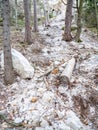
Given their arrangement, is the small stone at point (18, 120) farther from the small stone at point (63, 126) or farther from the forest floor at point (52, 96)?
the small stone at point (63, 126)

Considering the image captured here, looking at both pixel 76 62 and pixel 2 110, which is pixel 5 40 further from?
pixel 76 62

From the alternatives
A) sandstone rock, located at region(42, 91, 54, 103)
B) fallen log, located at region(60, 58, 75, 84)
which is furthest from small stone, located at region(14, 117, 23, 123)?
fallen log, located at region(60, 58, 75, 84)

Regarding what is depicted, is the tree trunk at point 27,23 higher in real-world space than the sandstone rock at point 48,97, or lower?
higher

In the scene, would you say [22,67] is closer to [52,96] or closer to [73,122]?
[52,96]

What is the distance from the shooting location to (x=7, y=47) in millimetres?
7336

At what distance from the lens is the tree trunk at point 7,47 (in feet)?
22.8

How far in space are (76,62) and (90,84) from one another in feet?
5.46

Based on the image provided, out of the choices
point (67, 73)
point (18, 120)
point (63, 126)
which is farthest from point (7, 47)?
point (63, 126)

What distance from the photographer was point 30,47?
35.8 feet

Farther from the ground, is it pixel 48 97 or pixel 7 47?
pixel 7 47

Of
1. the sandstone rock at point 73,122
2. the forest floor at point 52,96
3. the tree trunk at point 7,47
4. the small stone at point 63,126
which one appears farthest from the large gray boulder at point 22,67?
the small stone at point 63,126

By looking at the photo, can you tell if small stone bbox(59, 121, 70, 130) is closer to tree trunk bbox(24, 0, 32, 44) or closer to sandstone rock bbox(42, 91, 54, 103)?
sandstone rock bbox(42, 91, 54, 103)

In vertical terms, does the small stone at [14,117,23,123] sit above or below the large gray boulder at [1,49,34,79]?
below

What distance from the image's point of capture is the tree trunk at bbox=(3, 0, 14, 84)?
274 inches
